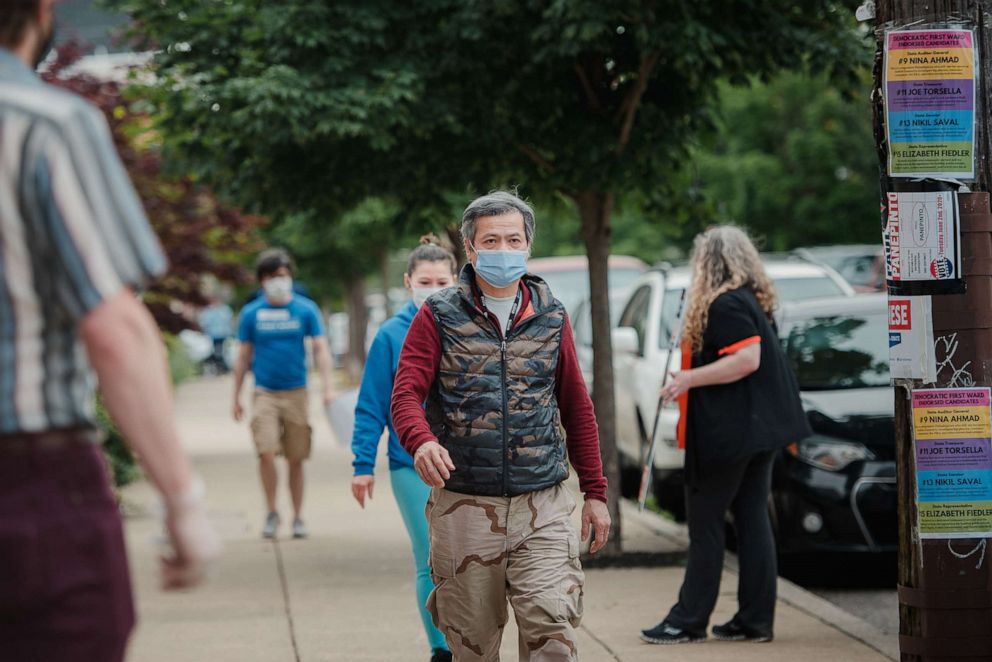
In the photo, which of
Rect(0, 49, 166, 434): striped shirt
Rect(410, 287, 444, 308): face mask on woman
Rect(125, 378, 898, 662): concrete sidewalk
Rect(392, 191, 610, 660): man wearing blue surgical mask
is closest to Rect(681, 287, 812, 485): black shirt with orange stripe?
Rect(125, 378, 898, 662): concrete sidewalk

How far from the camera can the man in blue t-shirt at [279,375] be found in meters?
10.8

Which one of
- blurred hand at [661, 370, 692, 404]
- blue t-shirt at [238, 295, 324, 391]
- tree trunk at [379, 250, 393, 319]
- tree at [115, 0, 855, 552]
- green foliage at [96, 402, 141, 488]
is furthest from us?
tree trunk at [379, 250, 393, 319]

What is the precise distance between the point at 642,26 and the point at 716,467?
8.04 feet

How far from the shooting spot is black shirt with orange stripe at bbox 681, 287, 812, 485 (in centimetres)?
682

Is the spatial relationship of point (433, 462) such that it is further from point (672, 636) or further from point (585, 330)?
point (585, 330)

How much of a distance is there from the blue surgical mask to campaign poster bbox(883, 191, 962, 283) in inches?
50.8

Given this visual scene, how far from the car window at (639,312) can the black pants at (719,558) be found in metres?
5.23

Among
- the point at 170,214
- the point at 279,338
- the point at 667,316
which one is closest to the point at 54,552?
the point at 279,338

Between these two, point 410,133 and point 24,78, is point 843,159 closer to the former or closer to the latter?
point 410,133

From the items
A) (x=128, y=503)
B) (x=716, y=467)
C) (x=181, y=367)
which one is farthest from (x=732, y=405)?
(x=181, y=367)

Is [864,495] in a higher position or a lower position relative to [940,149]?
lower

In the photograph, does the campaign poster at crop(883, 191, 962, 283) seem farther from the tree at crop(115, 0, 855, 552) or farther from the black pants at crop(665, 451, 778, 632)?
the tree at crop(115, 0, 855, 552)

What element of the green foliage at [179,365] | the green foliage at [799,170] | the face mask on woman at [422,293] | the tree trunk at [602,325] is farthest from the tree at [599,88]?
the green foliage at [179,365]

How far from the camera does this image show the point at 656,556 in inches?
362
